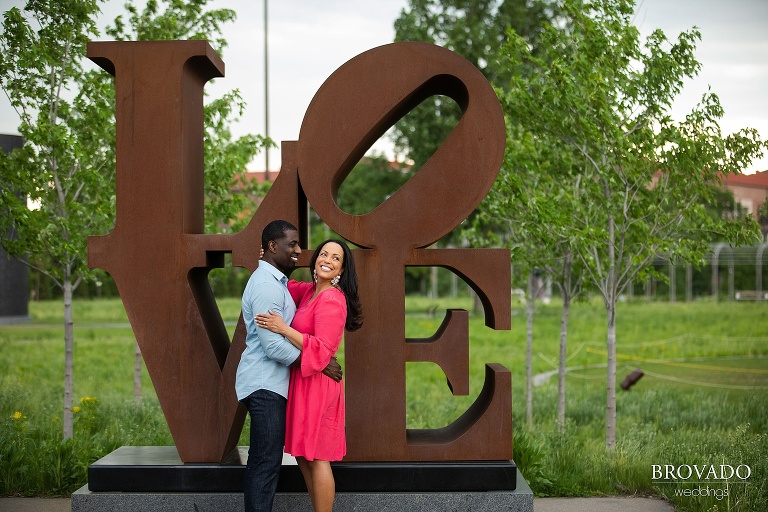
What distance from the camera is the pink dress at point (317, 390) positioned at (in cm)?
415

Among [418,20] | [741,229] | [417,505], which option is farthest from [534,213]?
[418,20]

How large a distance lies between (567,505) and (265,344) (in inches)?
105

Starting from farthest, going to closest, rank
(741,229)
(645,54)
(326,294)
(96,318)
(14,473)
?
(96,318) < (645,54) < (741,229) < (14,473) < (326,294)

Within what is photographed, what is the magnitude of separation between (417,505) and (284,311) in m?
1.46

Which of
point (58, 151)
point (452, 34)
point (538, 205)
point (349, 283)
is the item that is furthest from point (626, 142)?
point (452, 34)

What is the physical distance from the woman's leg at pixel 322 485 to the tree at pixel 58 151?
13.3 ft

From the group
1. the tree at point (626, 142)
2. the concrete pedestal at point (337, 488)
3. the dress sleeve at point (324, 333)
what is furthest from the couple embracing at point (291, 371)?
the tree at point (626, 142)

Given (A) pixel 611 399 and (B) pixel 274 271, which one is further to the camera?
(A) pixel 611 399

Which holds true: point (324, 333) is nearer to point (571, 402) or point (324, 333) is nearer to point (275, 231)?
point (275, 231)

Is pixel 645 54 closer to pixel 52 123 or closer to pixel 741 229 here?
pixel 741 229

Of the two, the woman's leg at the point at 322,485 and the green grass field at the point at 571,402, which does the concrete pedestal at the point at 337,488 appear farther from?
the green grass field at the point at 571,402

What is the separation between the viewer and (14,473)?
19.1 ft

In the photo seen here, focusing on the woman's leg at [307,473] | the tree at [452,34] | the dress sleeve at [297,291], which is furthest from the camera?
the tree at [452,34]

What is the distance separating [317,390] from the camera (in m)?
4.24
